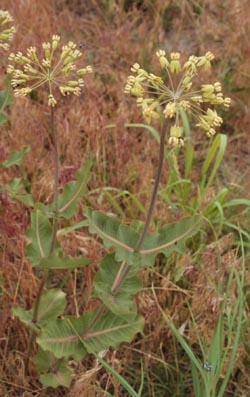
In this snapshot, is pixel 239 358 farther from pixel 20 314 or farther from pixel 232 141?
pixel 232 141

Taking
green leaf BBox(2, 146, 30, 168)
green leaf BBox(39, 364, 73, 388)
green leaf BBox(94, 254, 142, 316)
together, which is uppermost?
green leaf BBox(2, 146, 30, 168)

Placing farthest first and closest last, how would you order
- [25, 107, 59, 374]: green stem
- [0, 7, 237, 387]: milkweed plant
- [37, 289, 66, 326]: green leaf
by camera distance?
[37, 289, 66, 326]: green leaf, [25, 107, 59, 374]: green stem, [0, 7, 237, 387]: milkweed plant

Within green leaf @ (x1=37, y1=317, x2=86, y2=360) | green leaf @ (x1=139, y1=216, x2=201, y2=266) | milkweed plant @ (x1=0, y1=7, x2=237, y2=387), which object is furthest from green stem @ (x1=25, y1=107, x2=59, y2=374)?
green leaf @ (x1=139, y1=216, x2=201, y2=266)

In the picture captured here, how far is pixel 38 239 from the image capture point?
5.93ft

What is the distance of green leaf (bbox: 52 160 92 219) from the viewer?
65.8 inches

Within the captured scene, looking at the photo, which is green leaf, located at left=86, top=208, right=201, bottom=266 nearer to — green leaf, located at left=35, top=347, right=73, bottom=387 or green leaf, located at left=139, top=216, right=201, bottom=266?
green leaf, located at left=139, top=216, right=201, bottom=266

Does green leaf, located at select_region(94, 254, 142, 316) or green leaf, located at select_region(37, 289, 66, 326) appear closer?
green leaf, located at select_region(94, 254, 142, 316)

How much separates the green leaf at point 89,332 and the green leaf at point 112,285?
0.38 ft

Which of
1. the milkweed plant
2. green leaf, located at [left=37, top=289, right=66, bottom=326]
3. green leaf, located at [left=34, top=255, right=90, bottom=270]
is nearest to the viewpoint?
the milkweed plant

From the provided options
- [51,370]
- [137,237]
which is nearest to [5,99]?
[137,237]

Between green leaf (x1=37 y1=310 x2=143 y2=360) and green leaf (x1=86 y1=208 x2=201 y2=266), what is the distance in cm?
31

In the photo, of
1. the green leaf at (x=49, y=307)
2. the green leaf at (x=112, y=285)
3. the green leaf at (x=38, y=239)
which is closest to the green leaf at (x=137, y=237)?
the green leaf at (x=112, y=285)

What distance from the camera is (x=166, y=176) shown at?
289 centimetres

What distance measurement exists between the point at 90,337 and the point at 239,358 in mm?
634
